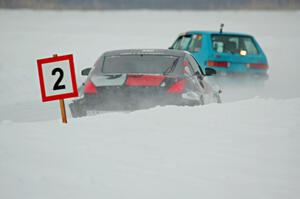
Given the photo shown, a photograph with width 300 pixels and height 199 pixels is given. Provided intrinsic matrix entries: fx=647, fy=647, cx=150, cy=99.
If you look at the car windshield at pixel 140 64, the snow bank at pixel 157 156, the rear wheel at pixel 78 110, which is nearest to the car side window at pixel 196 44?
the car windshield at pixel 140 64

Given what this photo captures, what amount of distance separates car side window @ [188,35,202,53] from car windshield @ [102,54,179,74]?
6.68 meters

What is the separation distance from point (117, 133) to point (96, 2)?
72.8 meters

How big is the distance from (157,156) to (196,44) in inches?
413

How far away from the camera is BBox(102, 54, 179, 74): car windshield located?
9.16m

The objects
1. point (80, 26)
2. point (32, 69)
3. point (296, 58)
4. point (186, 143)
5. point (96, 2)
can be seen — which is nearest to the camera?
point (186, 143)

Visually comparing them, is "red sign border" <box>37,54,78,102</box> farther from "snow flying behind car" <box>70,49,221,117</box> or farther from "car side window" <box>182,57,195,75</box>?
"car side window" <box>182,57,195,75</box>

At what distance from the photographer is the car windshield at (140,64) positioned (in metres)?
9.16

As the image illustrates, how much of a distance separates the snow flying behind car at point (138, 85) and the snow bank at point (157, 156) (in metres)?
0.71

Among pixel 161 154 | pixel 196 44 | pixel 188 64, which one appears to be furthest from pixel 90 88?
pixel 196 44

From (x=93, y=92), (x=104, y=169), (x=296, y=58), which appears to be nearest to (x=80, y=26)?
(x=296, y=58)

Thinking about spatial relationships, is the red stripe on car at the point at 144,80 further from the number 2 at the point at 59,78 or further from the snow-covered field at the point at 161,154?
the number 2 at the point at 59,78

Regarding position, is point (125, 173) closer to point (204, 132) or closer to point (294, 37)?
point (204, 132)

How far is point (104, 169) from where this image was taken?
5723mm

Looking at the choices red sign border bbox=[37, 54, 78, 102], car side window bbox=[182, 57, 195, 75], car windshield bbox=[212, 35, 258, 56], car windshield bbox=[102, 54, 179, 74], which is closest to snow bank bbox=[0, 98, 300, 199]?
red sign border bbox=[37, 54, 78, 102]
